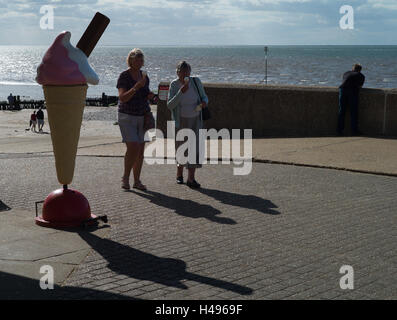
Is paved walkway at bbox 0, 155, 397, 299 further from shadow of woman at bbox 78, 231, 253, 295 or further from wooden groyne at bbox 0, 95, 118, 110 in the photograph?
wooden groyne at bbox 0, 95, 118, 110

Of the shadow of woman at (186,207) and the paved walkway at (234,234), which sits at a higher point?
the paved walkway at (234,234)

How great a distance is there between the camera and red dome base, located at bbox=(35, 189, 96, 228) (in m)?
6.91

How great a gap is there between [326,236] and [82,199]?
8.11 feet

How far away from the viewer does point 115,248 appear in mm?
6152

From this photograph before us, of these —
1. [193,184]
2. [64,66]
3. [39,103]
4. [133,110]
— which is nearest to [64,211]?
[64,66]

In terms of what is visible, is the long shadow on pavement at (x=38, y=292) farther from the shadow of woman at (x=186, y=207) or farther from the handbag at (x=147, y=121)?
the handbag at (x=147, y=121)

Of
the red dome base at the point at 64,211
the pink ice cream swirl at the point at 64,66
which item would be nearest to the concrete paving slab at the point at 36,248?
the red dome base at the point at 64,211

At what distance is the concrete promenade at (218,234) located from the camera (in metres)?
5.11

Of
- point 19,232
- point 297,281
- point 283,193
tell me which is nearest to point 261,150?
point 283,193

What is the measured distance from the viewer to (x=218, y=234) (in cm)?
664

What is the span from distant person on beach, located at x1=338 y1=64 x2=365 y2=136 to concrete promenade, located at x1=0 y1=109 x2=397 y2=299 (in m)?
2.43

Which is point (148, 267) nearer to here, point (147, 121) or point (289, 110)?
point (147, 121)

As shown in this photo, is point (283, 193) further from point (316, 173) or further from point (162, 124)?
point (162, 124)

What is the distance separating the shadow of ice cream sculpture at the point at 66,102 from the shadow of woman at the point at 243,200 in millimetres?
1783
